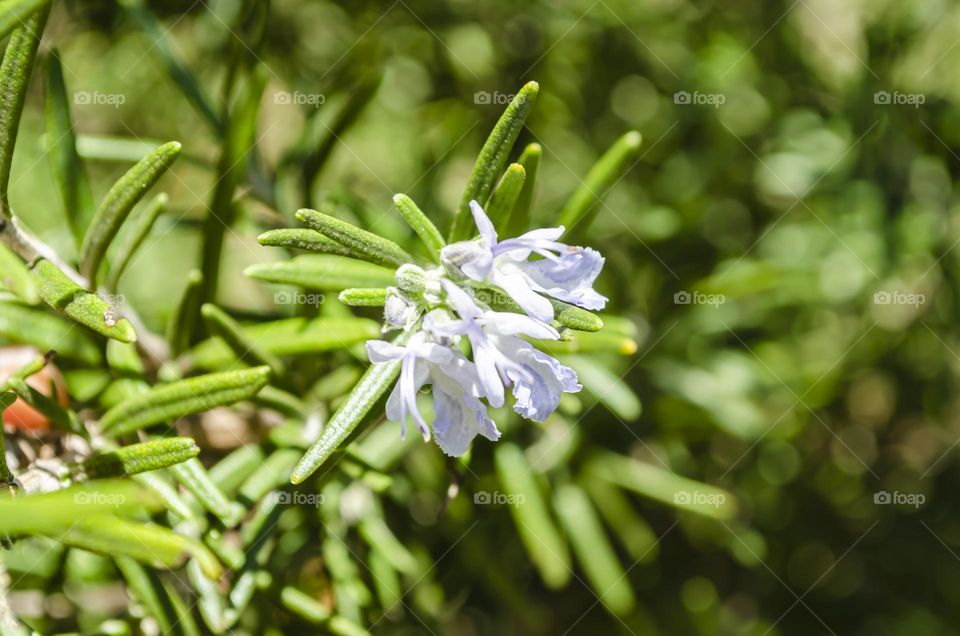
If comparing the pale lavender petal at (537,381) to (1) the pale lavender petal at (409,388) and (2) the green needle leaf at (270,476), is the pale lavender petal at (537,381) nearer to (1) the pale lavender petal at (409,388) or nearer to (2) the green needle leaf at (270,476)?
(1) the pale lavender petal at (409,388)

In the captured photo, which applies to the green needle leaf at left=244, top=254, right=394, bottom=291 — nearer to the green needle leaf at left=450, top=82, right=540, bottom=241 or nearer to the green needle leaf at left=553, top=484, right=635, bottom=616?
the green needle leaf at left=450, top=82, right=540, bottom=241

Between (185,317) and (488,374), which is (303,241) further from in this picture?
(185,317)

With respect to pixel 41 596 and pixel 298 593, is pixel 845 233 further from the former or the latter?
pixel 41 596

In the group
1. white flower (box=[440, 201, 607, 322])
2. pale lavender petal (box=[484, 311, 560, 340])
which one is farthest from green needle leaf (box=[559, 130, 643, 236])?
pale lavender petal (box=[484, 311, 560, 340])

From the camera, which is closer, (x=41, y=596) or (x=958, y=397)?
(x=41, y=596)

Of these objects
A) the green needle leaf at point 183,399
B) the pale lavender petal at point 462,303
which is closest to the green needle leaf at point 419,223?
the pale lavender petal at point 462,303

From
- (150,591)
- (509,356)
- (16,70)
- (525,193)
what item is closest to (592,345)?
(525,193)

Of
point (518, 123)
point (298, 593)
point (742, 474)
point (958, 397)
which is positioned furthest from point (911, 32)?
point (298, 593)
